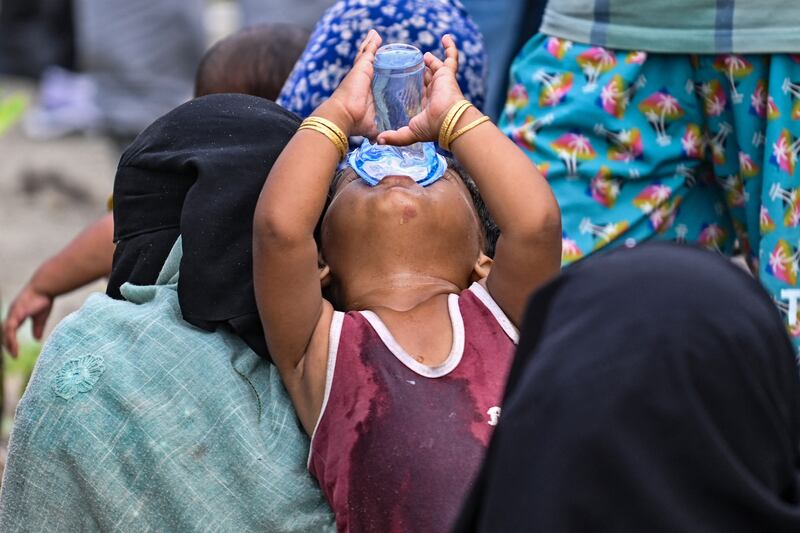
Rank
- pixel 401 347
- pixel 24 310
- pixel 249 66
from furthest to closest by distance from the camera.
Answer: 1. pixel 249 66
2. pixel 24 310
3. pixel 401 347

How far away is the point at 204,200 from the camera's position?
2.44 meters

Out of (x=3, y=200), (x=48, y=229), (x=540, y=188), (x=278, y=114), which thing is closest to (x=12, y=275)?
(x=48, y=229)

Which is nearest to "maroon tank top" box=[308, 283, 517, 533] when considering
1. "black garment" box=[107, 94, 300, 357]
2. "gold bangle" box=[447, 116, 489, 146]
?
"black garment" box=[107, 94, 300, 357]

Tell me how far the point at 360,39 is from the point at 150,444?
1301mm

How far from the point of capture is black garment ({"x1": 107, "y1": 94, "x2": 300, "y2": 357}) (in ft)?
7.98

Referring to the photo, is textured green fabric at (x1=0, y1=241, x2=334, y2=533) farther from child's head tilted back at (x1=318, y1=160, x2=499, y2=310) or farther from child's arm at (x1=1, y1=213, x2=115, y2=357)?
child's arm at (x1=1, y1=213, x2=115, y2=357)

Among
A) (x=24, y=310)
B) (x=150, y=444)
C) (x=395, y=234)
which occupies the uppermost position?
(x=395, y=234)

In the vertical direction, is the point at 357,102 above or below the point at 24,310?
above

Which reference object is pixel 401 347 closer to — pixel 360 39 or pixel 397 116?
pixel 397 116

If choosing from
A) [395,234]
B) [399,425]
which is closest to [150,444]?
[399,425]

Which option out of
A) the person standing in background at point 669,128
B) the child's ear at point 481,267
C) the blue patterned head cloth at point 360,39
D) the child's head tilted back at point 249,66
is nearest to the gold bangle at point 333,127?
the child's ear at point 481,267

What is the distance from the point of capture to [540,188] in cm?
239

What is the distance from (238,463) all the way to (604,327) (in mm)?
1022

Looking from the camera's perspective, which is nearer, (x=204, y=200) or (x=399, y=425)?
(x=399, y=425)
